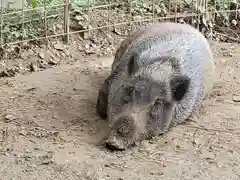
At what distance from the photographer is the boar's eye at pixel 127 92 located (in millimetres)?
5711

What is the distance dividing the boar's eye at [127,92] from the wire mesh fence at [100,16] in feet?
7.16

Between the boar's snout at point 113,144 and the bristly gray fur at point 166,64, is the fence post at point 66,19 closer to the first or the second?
the bristly gray fur at point 166,64

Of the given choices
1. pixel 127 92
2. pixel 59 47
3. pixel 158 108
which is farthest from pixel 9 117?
pixel 59 47

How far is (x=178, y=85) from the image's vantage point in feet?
19.6

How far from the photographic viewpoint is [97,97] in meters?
6.64

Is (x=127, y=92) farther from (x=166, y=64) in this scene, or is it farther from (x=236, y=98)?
(x=236, y=98)

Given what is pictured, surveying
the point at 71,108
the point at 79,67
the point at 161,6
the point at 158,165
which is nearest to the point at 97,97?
the point at 71,108

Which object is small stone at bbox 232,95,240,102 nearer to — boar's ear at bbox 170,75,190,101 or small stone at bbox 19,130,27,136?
boar's ear at bbox 170,75,190,101

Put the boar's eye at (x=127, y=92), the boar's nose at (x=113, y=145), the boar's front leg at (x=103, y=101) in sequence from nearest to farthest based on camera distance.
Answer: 1. the boar's nose at (x=113, y=145)
2. the boar's eye at (x=127, y=92)
3. the boar's front leg at (x=103, y=101)

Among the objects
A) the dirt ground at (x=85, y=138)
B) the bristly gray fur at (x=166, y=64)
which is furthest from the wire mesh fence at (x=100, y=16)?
the bristly gray fur at (x=166, y=64)

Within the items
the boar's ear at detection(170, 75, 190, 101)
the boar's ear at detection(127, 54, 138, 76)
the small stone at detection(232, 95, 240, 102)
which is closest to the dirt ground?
the small stone at detection(232, 95, 240, 102)

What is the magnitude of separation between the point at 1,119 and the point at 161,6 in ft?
11.7

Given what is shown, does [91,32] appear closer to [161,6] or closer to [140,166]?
[161,6]

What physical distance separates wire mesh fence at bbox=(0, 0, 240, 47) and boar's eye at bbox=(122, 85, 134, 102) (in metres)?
2.18
